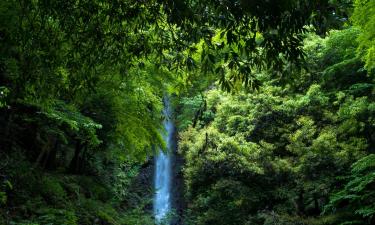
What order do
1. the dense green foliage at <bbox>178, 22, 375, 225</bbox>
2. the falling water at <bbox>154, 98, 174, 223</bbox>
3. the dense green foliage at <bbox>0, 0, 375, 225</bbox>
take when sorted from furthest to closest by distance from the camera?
the falling water at <bbox>154, 98, 174, 223</bbox>
the dense green foliage at <bbox>178, 22, 375, 225</bbox>
the dense green foliage at <bbox>0, 0, 375, 225</bbox>

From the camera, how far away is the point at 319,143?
13461 millimetres

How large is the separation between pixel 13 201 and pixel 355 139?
1078 cm

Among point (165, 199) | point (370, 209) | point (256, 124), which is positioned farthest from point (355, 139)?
point (165, 199)

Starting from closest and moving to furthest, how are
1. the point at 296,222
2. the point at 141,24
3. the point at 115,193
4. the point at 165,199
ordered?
1. the point at 141,24
2. the point at 296,222
3. the point at 115,193
4. the point at 165,199

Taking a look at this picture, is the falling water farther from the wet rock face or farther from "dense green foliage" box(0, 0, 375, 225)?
"dense green foliage" box(0, 0, 375, 225)

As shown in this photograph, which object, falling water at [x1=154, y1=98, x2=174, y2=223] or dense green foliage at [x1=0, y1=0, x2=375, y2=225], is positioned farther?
falling water at [x1=154, y1=98, x2=174, y2=223]

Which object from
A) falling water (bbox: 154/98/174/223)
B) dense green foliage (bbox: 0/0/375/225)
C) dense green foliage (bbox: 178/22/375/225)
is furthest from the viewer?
falling water (bbox: 154/98/174/223)

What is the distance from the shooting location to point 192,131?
21016 millimetres

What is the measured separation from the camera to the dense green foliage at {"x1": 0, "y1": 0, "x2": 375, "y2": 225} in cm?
458

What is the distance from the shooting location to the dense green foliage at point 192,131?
4.58 meters

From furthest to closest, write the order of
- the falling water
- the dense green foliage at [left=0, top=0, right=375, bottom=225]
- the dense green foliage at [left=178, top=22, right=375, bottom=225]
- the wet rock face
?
1. the falling water
2. the wet rock face
3. the dense green foliage at [left=178, top=22, right=375, bottom=225]
4. the dense green foliage at [left=0, top=0, right=375, bottom=225]

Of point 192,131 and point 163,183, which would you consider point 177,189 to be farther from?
point 192,131

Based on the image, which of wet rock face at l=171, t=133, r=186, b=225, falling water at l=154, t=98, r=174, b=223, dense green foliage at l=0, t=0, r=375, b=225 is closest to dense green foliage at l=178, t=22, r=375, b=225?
dense green foliage at l=0, t=0, r=375, b=225

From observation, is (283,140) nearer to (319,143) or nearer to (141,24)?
(319,143)
